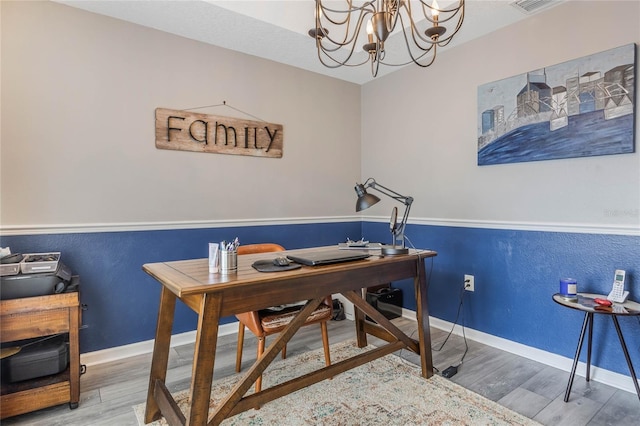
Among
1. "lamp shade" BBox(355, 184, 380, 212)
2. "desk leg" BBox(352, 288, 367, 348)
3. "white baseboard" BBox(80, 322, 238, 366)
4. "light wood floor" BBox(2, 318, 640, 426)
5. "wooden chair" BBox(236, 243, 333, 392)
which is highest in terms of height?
"lamp shade" BBox(355, 184, 380, 212)

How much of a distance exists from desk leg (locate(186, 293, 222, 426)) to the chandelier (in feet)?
3.95

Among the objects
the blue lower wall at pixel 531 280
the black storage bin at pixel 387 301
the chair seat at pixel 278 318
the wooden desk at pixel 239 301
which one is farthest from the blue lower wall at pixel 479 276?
the chair seat at pixel 278 318

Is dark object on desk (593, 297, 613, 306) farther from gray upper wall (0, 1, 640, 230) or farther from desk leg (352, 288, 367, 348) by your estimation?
desk leg (352, 288, 367, 348)

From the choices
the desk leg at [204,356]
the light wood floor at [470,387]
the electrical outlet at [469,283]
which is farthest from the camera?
the electrical outlet at [469,283]

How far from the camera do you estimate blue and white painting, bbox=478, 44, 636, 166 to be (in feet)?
6.86

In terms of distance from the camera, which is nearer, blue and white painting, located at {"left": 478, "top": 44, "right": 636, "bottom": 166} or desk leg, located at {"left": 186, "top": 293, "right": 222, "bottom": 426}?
desk leg, located at {"left": 186, "top": 293, "right": 222, "bottom": 426}

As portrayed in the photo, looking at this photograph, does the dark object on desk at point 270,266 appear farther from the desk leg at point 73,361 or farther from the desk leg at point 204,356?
the desk leg at point 73,361

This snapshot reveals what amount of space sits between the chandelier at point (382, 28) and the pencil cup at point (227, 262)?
39.7 inches

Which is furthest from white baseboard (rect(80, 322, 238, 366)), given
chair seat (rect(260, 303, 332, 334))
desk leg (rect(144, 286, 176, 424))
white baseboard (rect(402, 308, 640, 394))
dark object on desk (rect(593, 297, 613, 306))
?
dark object on desk (rect(593, 297, 613, 306))

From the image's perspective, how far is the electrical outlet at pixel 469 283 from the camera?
2.89 metres

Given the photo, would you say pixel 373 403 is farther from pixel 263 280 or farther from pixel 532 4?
pixel 532 4

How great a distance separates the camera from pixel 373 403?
1.95 metres

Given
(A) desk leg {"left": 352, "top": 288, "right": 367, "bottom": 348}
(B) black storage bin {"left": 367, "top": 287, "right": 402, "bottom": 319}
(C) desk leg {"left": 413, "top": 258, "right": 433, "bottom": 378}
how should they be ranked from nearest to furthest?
(C) desk leg {"left": 413, "top": 258, "right": 433, "bottom": 378}, (A) desk leg {"left": 352, "top": 288, "right": 367, "bottom": 348}, (B) black storage bin {"left": 367, "top": 287, "right": 402, "bottom": 319}

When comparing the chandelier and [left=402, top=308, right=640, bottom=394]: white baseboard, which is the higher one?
the chandelier
